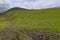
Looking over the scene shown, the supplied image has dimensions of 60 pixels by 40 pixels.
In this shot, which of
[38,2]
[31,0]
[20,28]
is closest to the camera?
[20,28]

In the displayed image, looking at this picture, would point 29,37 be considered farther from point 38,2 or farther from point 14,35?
point 38,2

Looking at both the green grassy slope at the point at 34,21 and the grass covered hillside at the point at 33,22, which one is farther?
the green grassy slope at the point at 34,21

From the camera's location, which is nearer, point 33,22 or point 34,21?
point 33,22

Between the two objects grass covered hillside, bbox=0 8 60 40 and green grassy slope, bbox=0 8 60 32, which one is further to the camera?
green grassy slope, bbox=0 8 60 32

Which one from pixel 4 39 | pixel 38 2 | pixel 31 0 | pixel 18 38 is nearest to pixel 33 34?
pixel 18 38

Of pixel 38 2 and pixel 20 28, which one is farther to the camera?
pixel 38 2

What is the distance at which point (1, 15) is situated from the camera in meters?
17.8

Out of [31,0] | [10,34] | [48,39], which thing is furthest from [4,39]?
[31,0]

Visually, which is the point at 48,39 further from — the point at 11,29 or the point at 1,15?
the point at 1,15

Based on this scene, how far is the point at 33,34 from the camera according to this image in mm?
8766

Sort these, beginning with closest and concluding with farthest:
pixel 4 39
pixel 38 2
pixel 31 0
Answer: pixel 4 39
pixel 31 0
pixel 38 2

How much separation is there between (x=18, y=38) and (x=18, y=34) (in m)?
0.30

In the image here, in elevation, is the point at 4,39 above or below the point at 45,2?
below

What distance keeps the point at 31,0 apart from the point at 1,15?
3.44 metres
